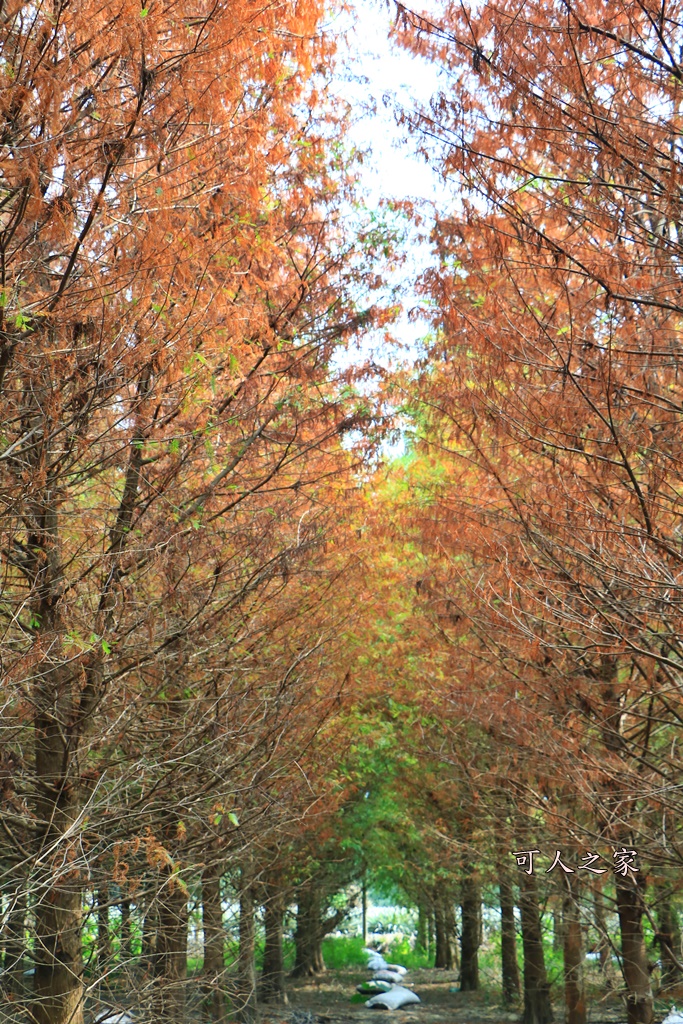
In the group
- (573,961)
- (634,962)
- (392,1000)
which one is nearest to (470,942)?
(392,1000)

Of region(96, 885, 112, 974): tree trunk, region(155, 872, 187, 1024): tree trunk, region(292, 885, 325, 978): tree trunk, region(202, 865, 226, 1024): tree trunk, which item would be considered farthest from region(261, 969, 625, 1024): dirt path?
region(96, 885, 112, 974): tree trunk

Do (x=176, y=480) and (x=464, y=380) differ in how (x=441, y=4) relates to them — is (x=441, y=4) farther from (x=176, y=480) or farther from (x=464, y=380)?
(x=176, y=480)

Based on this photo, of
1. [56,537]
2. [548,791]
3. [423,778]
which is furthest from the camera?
[423,778]

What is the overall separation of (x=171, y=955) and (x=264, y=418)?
4.77 meters

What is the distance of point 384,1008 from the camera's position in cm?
2281

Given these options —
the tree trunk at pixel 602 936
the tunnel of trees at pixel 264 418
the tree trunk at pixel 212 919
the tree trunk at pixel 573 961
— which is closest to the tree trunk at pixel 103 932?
the tunnel of trees at pixel 264 418

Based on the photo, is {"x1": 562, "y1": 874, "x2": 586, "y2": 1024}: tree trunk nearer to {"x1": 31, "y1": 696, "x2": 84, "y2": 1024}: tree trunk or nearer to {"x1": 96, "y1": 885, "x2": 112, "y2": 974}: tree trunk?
{"x1": 96, "y1": 885, "x2": 112, "y2": 974}: tree trunk

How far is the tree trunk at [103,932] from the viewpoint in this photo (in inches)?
221

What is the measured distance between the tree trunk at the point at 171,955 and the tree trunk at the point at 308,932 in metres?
9.30

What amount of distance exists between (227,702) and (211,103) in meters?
3.97

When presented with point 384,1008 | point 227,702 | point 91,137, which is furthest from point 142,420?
point 384,1008

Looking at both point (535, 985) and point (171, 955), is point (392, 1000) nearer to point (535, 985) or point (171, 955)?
point (535, 985)

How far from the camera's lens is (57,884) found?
546cm

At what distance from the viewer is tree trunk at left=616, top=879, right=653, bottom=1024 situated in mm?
8297
